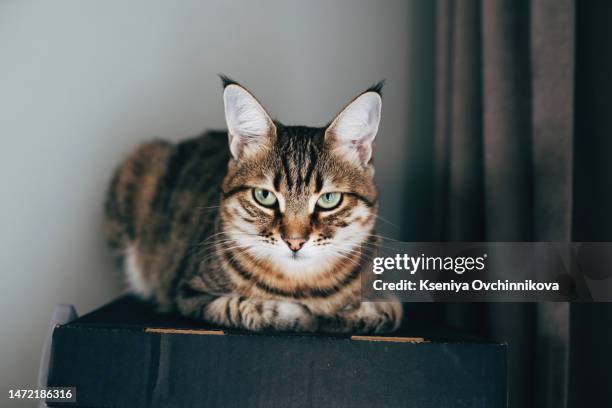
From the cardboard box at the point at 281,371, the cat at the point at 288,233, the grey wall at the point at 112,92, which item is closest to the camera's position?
the cardboard box at the point at 281,371

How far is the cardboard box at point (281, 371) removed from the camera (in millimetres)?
764

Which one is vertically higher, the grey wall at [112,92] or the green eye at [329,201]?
the grey wall at [112,92]

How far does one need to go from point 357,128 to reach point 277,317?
0.39m

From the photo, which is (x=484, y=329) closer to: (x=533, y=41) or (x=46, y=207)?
(x=533, y=41)

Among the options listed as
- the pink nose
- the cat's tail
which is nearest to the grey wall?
the cat's tail

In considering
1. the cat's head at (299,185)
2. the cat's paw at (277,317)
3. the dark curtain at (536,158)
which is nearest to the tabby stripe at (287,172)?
the cat's head at (299,185)

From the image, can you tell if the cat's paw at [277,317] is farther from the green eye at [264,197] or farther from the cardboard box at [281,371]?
the green eye at [264,197]

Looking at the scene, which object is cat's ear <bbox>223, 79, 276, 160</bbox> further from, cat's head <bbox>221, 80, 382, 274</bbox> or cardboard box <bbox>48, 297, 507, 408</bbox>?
cardboard box <bbox>48, 297, 507, 408</bbox>

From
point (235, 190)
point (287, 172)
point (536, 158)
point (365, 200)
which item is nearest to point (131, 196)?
point (235, 190)

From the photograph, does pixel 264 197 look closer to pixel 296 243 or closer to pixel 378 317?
pixel 296 243

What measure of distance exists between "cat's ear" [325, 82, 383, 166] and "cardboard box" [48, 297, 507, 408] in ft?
1.20

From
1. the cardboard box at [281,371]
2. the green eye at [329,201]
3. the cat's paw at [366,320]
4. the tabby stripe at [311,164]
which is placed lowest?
the cardboard box at [281,371]

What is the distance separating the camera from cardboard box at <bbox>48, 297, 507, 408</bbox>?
76cm

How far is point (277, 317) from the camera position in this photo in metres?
0.83
